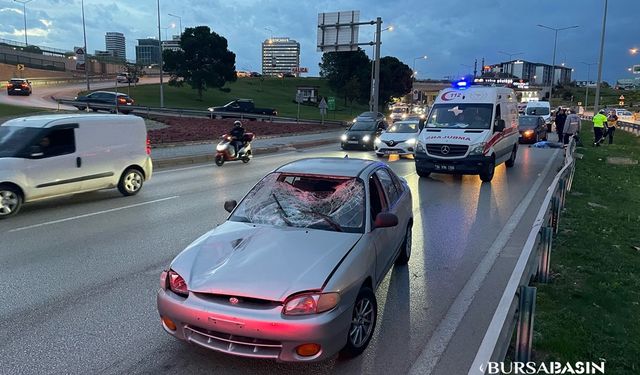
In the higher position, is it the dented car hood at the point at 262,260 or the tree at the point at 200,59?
the tree at the point at 200,59

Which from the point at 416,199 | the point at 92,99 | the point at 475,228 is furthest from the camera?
the point at 92,99

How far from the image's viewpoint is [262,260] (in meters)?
4.09

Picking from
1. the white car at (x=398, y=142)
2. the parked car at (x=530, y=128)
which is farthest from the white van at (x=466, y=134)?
the parked car at (x=530, y=128)

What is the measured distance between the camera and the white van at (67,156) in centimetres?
949

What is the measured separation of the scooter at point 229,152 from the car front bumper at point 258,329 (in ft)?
→ 47.2

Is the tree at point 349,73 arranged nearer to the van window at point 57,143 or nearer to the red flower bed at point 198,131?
the red flower bed at point 198,131

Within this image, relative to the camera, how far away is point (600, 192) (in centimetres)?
1237

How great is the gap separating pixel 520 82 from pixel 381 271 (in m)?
47.0

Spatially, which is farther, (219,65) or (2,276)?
(219,65)

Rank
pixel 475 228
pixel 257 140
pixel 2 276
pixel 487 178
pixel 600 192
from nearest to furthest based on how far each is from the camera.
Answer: pixel 2 276 → pixel 475 228 → pixel 600 192 → pixel 487 178 → pixel 257 140

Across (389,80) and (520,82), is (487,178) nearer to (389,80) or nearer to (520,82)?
(520,82)

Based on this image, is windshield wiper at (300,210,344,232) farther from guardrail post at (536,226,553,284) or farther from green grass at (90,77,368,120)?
green grass at (90,77,368,120)

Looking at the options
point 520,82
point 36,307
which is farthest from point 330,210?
point 520,82

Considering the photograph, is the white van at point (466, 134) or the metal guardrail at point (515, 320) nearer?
the metal guardrail at point (515, 320)
